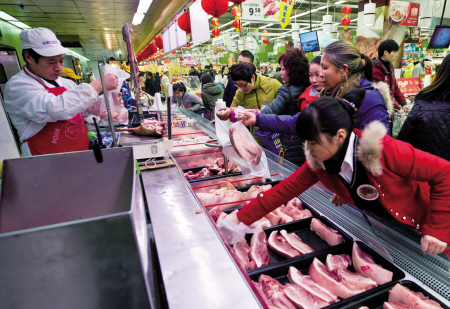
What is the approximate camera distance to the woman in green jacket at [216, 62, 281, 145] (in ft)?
9.80

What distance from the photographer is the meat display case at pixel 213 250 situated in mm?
751

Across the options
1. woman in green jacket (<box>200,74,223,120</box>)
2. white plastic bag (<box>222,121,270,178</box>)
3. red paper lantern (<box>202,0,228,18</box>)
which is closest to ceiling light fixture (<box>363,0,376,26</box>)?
red paper lantern (<box>202,0,228,18</box>)

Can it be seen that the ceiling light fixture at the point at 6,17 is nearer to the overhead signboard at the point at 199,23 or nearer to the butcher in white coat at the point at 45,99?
the overhead signboard at the point at 199,23

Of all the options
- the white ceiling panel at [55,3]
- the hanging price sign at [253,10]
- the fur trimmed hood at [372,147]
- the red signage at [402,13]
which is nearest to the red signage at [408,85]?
the red signage at [402,13]

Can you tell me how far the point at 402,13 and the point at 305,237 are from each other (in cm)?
1043

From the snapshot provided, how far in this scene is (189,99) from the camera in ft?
22.3

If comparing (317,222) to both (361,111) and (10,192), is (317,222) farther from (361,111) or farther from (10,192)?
(10,192)

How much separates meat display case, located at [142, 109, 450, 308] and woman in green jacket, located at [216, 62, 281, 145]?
1.65 m

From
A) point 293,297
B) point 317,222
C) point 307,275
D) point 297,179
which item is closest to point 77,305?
point 293,297

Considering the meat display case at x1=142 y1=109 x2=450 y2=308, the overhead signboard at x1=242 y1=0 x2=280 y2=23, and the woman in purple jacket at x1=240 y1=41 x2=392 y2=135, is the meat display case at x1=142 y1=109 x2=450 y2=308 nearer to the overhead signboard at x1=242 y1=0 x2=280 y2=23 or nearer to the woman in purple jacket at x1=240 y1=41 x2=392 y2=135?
the woman in purple jacket at x1=240 y1=41 x2=392 y2=135

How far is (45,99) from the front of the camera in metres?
1.82

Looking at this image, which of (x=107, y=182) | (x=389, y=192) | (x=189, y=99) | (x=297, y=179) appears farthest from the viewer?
(x=189, y=99)

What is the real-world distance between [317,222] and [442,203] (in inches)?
24.9

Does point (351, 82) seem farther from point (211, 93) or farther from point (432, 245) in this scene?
point (211, 93)
